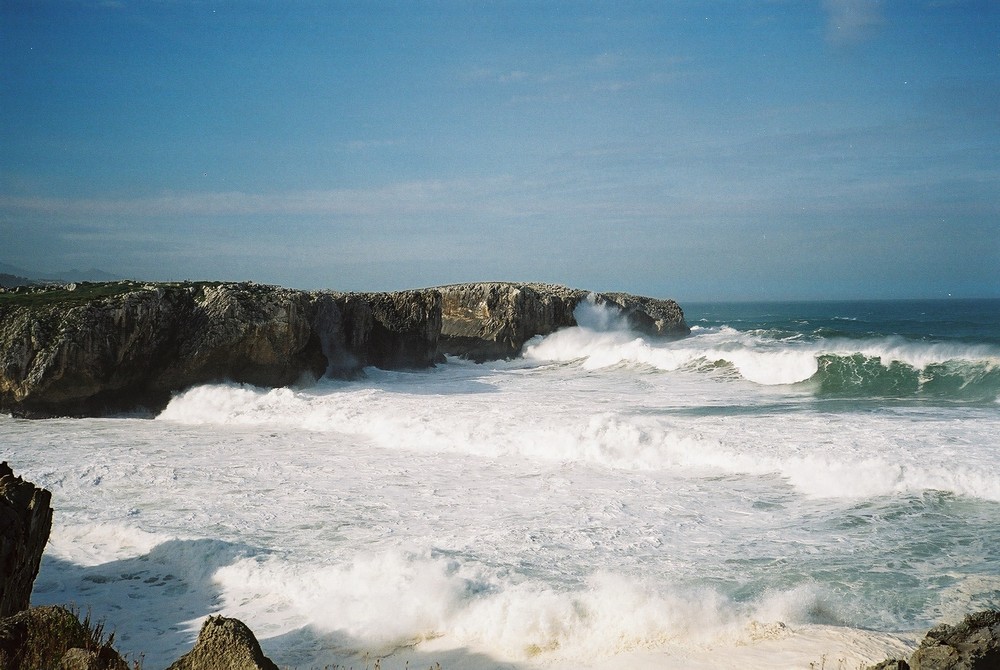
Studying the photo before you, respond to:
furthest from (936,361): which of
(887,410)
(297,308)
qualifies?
(297,308)

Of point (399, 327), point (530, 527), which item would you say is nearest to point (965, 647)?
point (530, 527)

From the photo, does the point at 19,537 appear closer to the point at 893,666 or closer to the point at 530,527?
the point at 530,527

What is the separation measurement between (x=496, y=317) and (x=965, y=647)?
26.9 metres

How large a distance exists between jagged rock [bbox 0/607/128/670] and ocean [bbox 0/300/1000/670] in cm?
121

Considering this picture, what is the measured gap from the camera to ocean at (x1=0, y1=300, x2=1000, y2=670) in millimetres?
5777

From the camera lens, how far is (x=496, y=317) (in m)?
30.2

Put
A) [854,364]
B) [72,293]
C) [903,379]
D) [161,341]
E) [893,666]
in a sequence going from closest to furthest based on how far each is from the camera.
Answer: [893,666] → [161,341] → [72,293] → [903,379] → [854,364]

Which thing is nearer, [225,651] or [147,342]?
[225,651]

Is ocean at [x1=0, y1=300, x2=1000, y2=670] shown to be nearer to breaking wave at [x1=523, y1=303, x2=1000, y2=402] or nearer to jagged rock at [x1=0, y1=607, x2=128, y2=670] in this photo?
breaking wave at [x1=523, y1=303, x2=1000, y2=402]

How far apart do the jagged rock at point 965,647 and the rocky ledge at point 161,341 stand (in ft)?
57.5

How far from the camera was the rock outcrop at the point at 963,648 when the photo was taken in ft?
11.2

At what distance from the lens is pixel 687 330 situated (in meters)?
38.5

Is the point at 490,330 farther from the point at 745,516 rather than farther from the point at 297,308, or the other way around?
the point at 745,516

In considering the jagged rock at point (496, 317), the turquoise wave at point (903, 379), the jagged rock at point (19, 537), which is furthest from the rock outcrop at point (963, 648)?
the jagged rock at point (496, 317)
